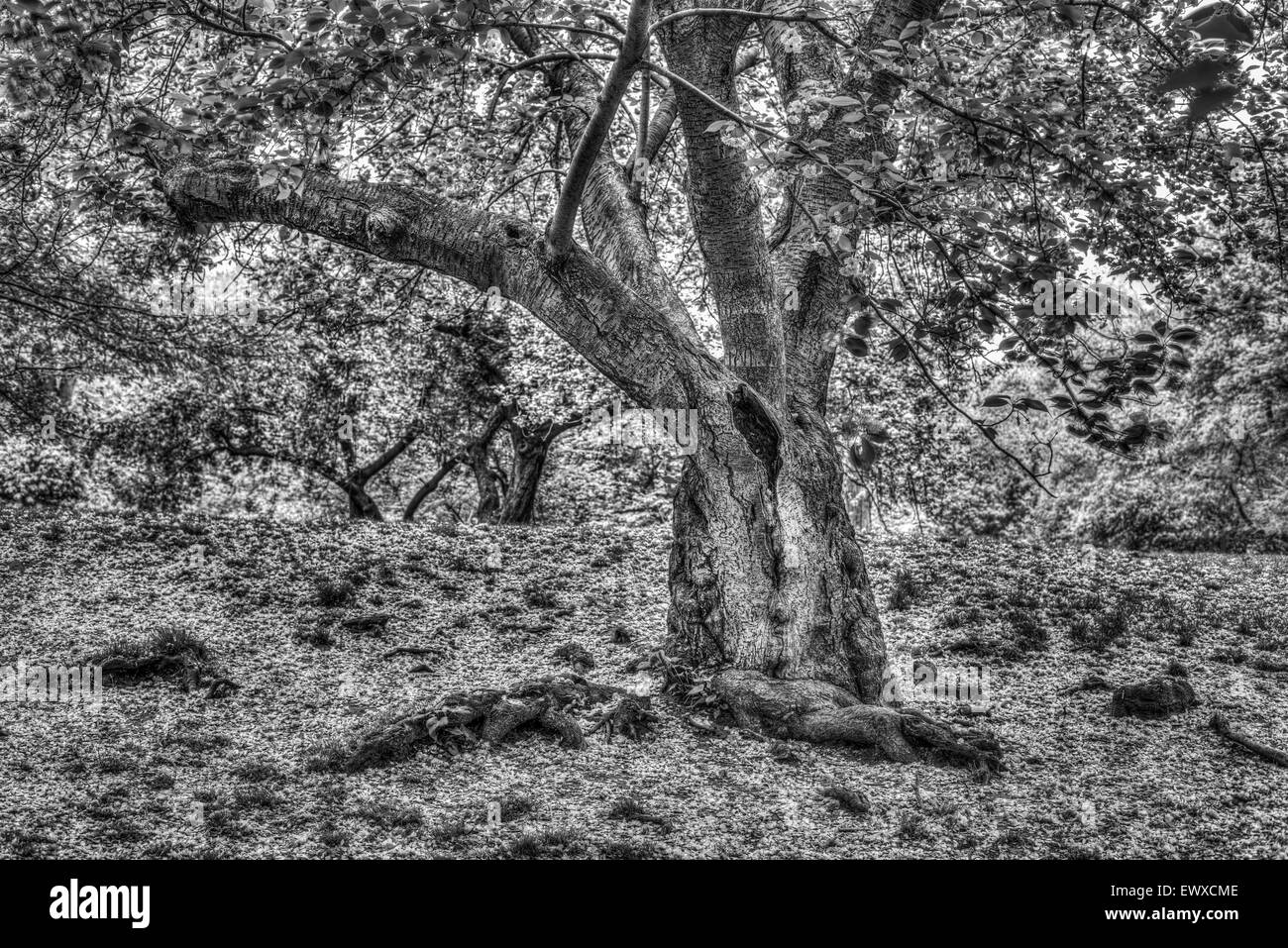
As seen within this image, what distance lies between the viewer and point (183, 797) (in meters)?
4.61

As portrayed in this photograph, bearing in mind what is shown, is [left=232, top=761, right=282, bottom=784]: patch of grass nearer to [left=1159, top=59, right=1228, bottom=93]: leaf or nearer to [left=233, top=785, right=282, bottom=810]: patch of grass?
[left=233, top=785, right=282, bottom=810]: patch of grass

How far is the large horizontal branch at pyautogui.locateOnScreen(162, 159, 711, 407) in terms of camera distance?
5980 mm

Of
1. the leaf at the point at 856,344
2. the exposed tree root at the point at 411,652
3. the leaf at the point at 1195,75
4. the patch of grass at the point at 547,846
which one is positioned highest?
the leaf at the point at 856,344

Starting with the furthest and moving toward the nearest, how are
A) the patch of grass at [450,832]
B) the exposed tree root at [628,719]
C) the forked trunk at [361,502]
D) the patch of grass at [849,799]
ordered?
1. the forked trunk at [361,502]
2. the exposed tree root at [628,719]
3. the patch of grass at [849,799]
4. the patch of grass at [450,832]

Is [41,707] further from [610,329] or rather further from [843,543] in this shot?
[843,543]

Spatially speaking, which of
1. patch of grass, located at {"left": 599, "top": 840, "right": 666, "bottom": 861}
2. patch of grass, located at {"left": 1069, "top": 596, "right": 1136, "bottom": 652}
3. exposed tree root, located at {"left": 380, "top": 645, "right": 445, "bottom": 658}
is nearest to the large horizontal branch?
exposed tree root, located at {"left": 380, "top": 645, "right": 445, "bottom": 658}

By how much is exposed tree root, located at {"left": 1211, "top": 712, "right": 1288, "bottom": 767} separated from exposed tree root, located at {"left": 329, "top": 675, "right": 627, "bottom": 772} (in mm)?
3530

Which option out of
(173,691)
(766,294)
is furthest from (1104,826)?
(173,691)

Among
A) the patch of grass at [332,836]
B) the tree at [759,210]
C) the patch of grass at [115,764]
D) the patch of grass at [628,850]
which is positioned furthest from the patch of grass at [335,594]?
the patch of grass at [628,850]

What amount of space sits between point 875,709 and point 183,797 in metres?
3.59

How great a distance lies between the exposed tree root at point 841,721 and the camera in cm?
541

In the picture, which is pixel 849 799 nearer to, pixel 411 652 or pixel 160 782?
pixel 160 782

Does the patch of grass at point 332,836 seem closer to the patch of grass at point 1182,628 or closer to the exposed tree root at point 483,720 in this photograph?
the exposed tree root at point 483,720

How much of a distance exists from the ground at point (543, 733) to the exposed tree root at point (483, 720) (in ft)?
0.36
